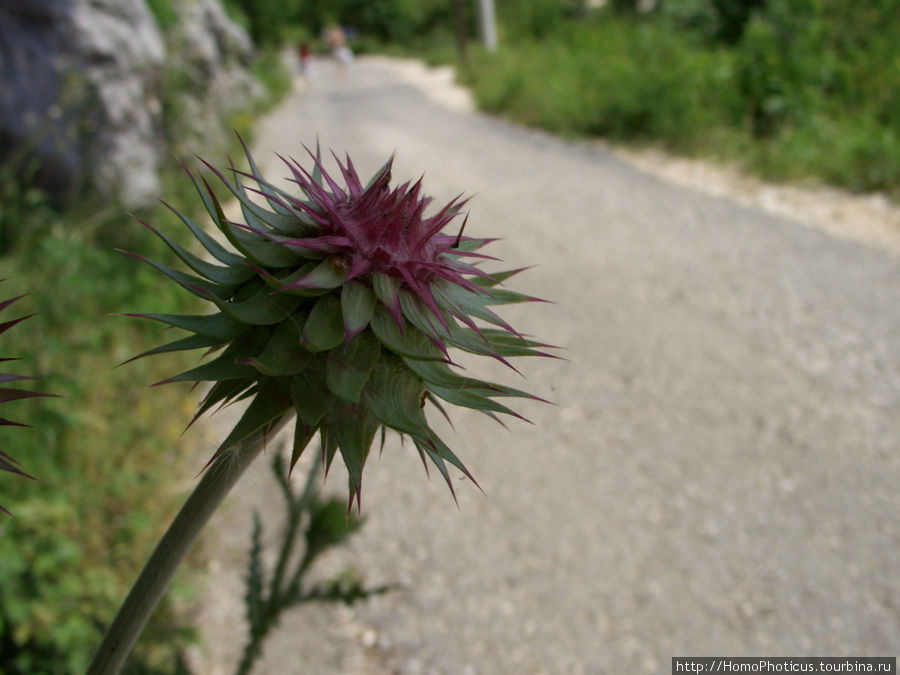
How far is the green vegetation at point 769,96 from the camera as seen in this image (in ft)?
29.0

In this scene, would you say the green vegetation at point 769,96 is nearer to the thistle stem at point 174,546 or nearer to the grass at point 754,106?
the grass at point 754,106

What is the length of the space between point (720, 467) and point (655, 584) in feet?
3.50

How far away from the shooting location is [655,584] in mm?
3662

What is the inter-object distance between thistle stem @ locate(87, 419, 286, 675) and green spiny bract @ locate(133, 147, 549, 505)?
0.23ft

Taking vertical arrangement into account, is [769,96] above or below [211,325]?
below

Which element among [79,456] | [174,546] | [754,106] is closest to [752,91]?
[754,106]

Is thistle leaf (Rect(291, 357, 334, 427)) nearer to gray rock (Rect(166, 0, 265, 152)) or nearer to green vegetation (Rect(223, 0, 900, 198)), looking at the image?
gray rock (Rect(166, 0, 265, 152))

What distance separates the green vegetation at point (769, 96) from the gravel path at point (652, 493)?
1.98 metres

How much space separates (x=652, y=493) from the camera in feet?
14.0

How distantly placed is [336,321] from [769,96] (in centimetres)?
1082

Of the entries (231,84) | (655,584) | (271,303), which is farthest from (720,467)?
(231,84)

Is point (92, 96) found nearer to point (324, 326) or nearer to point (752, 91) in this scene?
point (324, 326)

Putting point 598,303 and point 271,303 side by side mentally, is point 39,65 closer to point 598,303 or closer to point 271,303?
point 598,303

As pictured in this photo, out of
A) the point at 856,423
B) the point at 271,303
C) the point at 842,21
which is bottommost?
the point at 856,423
